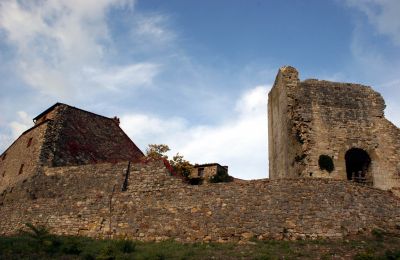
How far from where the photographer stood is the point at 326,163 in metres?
20.6

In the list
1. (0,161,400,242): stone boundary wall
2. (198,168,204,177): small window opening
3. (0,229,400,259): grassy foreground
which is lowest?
(0,229,400,259): grassy foreground

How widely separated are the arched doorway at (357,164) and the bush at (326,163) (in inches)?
54.6

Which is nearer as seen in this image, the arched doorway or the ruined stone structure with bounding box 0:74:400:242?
the ruined stone structure with bounding box 0:74:400:242

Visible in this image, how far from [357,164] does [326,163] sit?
2788mm

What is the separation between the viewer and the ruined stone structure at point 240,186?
16.7m

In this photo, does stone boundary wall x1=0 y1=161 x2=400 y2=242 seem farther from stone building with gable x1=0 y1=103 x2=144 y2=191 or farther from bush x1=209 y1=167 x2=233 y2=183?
bush x1=209 y1=167 x2=233 y2=183

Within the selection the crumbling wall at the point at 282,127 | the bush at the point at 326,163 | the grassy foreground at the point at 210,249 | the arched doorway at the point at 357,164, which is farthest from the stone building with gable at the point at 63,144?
the arched doorway at the point at 357,164

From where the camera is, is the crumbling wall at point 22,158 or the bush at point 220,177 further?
the bush at point 220,177

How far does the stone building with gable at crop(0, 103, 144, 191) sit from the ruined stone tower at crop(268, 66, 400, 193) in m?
12.4

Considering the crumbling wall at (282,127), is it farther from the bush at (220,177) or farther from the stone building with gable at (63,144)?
the stone building with gable at (63,144)

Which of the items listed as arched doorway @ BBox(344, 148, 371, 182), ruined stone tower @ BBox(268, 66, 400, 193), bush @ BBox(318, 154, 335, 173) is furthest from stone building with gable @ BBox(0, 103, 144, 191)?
arched doorway @ BBox(344, 148, 371, 182)

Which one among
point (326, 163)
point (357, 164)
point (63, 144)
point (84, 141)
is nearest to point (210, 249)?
point (326, 163)

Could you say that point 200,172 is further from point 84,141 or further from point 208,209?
point 208,209

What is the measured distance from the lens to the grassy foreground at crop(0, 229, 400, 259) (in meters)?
13.9
